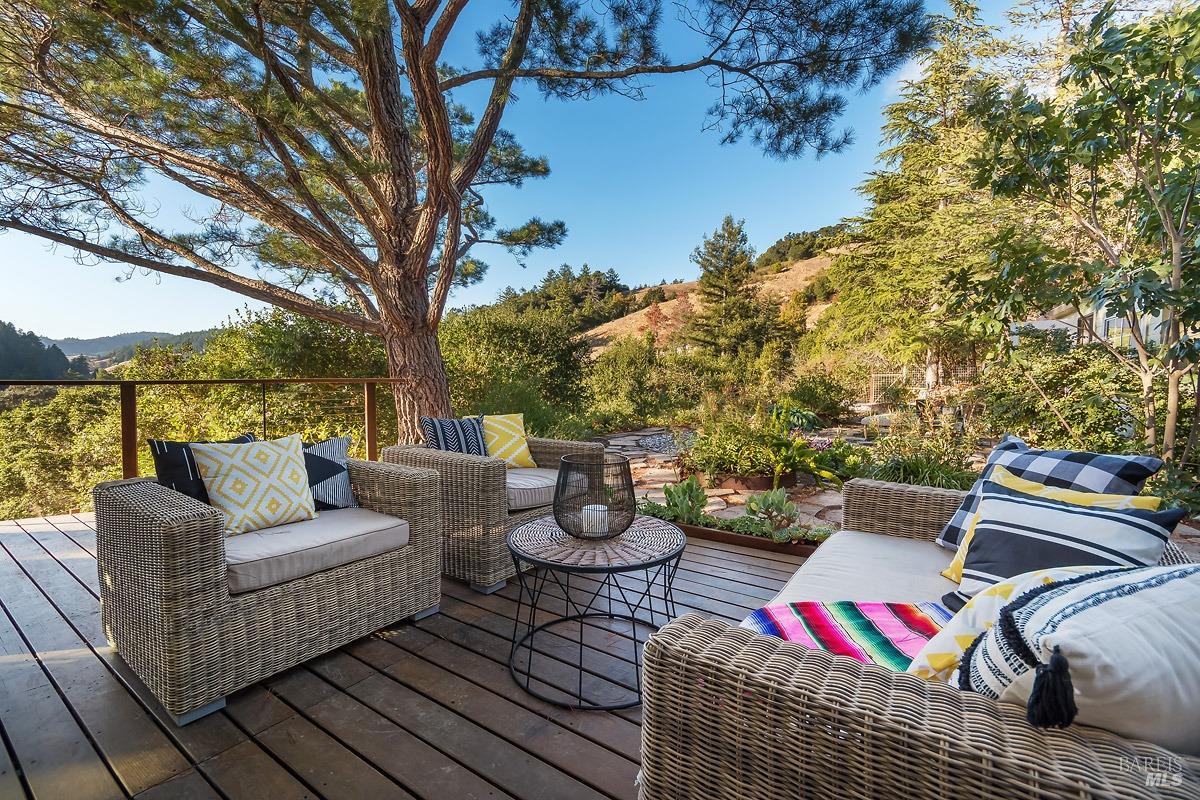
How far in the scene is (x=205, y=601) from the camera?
5.48ft

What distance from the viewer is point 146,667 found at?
68.2 inches

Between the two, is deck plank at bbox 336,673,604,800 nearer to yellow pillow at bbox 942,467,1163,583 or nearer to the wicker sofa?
the wicker sofa

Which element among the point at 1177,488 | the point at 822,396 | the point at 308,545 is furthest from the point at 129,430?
the point at 822,396

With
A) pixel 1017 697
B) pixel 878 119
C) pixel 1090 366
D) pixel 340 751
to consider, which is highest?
pixel 878 119

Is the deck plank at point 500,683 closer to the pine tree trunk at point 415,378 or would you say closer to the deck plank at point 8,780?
the deck plank at point 8,780

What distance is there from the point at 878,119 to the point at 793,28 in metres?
7.08


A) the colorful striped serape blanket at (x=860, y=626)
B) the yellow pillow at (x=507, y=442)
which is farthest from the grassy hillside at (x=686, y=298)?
the colorful striped serape blanket at (x=860, y=626)

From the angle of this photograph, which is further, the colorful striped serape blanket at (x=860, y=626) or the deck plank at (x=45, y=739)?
the deck plank at (x=45, y=739)

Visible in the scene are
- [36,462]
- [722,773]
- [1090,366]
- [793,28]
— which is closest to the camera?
[722,773]

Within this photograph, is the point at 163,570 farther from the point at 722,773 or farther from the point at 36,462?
the point at 36,462

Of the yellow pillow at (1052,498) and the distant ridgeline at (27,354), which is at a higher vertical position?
the distant ridgeline at (27,354)

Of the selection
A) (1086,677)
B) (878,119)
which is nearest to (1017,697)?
(1086,677)

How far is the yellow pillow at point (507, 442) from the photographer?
321cm

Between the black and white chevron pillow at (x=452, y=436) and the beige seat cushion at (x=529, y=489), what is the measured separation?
0.89 feet
